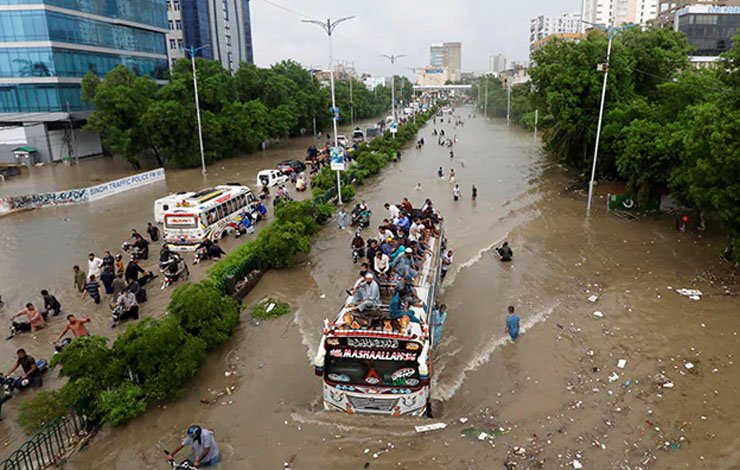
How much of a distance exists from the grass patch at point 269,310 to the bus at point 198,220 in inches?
241

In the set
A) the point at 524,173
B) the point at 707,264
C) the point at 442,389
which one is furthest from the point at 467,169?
the point at 442,389

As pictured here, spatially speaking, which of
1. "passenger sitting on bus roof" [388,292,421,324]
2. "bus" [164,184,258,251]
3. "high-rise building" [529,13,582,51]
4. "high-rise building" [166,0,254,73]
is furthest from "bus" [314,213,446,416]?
"high-rise building" [529,13,582,51]

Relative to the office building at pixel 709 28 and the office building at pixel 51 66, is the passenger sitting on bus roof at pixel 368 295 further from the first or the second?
the office building at pixel 709 28

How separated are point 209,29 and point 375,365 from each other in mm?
96693

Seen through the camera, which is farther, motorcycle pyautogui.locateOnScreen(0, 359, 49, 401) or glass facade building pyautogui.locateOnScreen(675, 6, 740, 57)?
glass facade building pyautogui.locateOnScreen(675, 6, 740, 57)

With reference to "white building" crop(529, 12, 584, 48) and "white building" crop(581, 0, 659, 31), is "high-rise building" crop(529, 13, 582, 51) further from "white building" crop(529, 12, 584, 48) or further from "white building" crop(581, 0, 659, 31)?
"white building" crop(581, 0, 659, 31)

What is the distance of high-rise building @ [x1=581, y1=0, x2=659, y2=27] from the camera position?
13900cm

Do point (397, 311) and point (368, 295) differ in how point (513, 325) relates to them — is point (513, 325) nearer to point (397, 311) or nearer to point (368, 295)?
point (397, 311)

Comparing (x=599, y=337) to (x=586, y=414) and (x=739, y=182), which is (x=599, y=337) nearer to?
(x=586, y=414)

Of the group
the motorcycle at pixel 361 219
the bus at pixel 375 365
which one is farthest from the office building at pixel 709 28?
the bus at pixel 375 365

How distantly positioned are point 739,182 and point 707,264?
418 cm

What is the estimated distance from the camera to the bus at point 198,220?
21641 millimetres

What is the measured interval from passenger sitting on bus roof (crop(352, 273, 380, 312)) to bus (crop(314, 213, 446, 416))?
23cm

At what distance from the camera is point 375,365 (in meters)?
9.80
